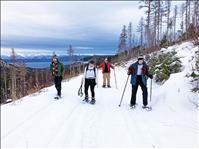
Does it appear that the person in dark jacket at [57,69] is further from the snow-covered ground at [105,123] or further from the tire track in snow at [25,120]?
the tire track in snow at [25,120]

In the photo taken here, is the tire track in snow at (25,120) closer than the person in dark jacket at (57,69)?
Yes

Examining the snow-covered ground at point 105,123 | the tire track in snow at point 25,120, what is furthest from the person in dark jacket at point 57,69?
the tire track in snow at point 25,120

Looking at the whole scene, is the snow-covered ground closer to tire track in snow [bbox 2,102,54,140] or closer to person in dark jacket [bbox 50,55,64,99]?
tire track in snow [bbox 2,102,54,140]

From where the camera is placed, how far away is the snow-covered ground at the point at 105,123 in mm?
8180

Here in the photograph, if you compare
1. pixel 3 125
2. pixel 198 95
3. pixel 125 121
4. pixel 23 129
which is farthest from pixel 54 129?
pixel 198 95

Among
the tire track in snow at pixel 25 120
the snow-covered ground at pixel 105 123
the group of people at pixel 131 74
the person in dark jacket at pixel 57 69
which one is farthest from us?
the person in dark jacket at pixel 57 69

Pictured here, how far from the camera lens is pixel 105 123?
10086 millimetres

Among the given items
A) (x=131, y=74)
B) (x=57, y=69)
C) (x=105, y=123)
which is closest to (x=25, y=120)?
(x=105, y=123)

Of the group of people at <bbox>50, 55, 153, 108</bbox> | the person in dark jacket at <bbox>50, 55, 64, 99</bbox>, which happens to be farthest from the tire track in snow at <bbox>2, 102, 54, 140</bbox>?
the person in dark jacket at <bbox>50, 55, 64, 99</bbox>

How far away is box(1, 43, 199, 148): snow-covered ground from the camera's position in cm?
818

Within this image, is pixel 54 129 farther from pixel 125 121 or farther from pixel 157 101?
pixel 157 101

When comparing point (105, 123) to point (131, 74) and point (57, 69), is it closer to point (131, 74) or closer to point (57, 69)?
point (131, 74)

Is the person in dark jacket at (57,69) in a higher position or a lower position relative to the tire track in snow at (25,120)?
higher

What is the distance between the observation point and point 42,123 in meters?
9.99
